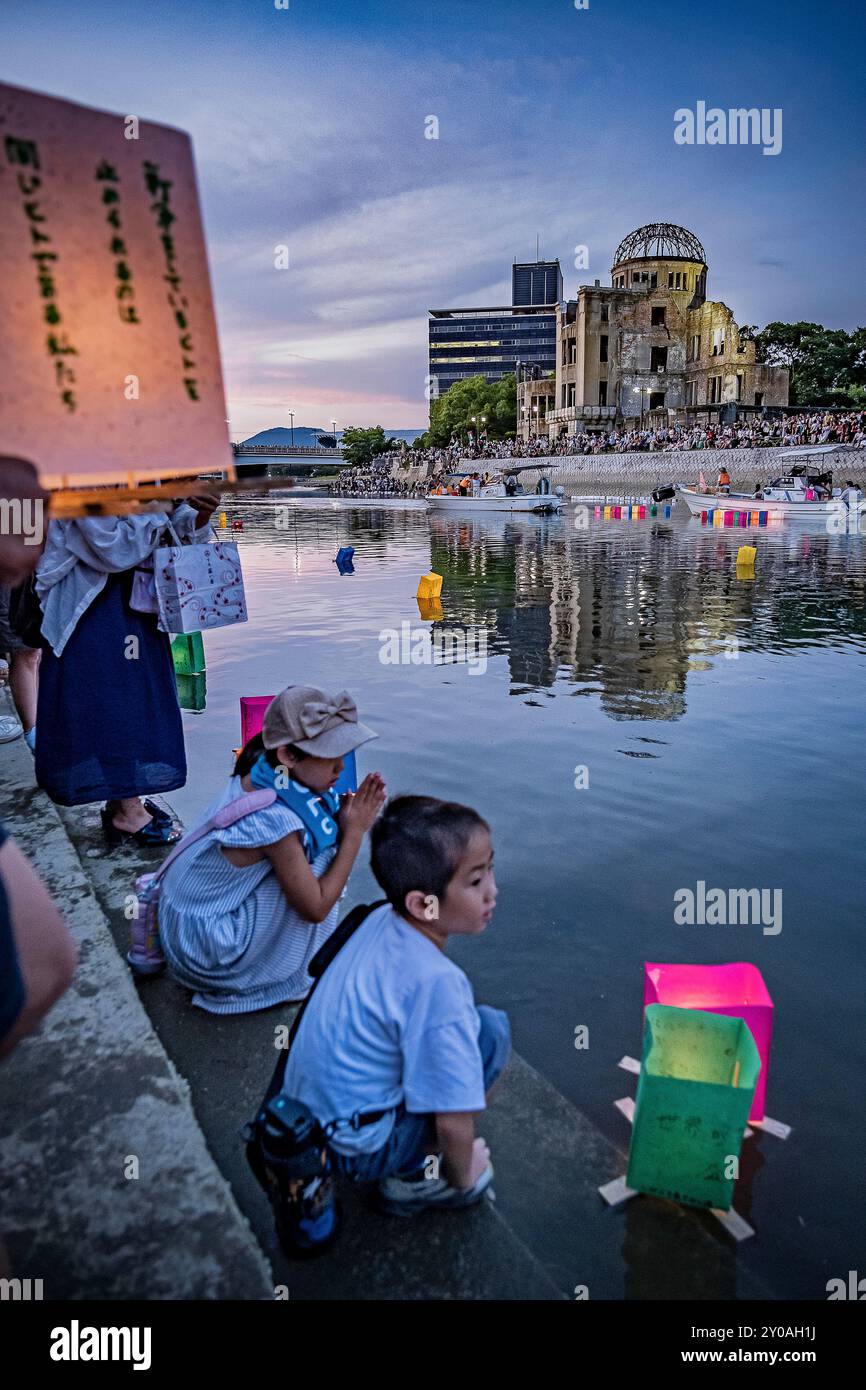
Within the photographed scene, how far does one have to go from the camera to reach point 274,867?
2832 mm

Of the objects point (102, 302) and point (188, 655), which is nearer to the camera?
point (102, 302)

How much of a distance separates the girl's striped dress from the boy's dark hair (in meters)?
0.54

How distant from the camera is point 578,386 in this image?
266 feet

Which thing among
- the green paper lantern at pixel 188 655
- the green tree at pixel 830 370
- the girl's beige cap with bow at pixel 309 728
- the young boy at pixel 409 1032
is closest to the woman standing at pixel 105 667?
the girl's beige cap with bow at pixel 309 728

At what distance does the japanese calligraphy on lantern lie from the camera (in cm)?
117

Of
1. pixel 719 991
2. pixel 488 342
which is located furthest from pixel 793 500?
pixel 488 342

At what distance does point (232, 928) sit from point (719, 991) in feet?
5.36

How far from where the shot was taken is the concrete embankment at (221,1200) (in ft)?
6.39

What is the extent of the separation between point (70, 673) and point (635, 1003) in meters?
2.83

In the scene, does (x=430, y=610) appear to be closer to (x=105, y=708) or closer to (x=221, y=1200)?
(x=105, y=708)

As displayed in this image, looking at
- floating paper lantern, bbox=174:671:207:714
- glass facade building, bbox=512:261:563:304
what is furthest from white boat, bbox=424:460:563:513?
glass facade building, bbox=512:261:563:304

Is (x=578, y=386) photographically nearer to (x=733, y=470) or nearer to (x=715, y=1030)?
(x=733, y=470)

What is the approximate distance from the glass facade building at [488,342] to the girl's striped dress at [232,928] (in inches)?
5731
